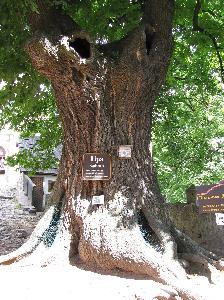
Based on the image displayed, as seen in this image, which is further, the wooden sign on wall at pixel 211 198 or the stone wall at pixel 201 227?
the stone wall at pixel 201 227

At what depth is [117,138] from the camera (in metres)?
6.17

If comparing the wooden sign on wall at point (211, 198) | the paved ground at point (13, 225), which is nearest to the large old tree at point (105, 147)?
the wooden sign on wall at point (211, 198)

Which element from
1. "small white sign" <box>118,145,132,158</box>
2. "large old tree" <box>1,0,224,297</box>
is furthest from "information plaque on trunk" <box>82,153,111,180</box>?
"small white sign" <box>118,145,132,158</box>

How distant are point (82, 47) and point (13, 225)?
21.5ft

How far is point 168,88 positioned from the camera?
12.0 metres

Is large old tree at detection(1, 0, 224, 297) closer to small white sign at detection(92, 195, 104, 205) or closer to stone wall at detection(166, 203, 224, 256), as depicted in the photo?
small white sign at detection(92, 195, 104, 205)

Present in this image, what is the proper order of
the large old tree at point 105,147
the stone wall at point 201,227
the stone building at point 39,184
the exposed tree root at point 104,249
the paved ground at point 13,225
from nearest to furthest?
the exposed tree root at point 104,249, the large old tree at point 105,147, the stone wall at point 201,227, the paved ground at point 13,225, the stone building at point 39,184

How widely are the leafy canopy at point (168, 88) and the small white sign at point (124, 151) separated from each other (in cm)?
252

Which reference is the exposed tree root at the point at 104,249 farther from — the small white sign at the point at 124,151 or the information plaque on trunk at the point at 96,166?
the small white sign at the point at 124,151

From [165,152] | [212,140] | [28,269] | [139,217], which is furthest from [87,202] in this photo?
[212,140]

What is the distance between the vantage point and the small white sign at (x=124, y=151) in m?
6.09

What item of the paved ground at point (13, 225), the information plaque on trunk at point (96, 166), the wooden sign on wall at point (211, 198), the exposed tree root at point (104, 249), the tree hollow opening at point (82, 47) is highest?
the tree hollow opening at point (82, 47)

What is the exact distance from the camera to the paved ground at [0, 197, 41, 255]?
8.69 meters

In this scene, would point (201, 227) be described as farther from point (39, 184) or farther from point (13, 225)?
point (39, 184)
